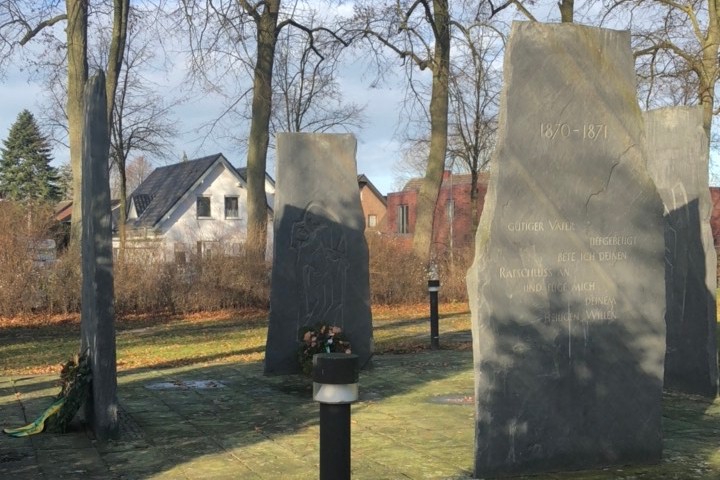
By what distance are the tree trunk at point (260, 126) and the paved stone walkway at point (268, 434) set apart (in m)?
12.0

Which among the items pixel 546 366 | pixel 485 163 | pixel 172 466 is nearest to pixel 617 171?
pixel 546 366

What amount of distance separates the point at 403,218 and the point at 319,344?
43821 mm

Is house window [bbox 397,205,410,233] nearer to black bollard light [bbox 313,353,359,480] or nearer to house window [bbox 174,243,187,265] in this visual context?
house window [bbox 174,243,187,265]

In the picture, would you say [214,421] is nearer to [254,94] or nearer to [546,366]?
[546,366]

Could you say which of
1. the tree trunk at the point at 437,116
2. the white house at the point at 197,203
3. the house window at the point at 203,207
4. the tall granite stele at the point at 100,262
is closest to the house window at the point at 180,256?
the tree trunk at the point at 437,116

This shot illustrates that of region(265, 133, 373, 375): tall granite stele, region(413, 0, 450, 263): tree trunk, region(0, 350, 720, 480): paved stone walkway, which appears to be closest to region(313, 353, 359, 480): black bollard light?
region(0, 350, 720, 480): paved stone walkway

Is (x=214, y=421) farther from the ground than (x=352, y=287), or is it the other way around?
(x=352, y=287)

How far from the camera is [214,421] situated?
7266 millimetres

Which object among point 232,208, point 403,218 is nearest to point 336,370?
point 403,218

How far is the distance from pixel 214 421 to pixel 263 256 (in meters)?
14.8

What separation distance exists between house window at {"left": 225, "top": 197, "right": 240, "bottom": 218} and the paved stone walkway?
143ft

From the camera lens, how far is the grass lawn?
40.4 ft

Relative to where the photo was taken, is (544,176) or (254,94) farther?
(254,94)

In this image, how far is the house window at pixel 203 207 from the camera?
171ft
